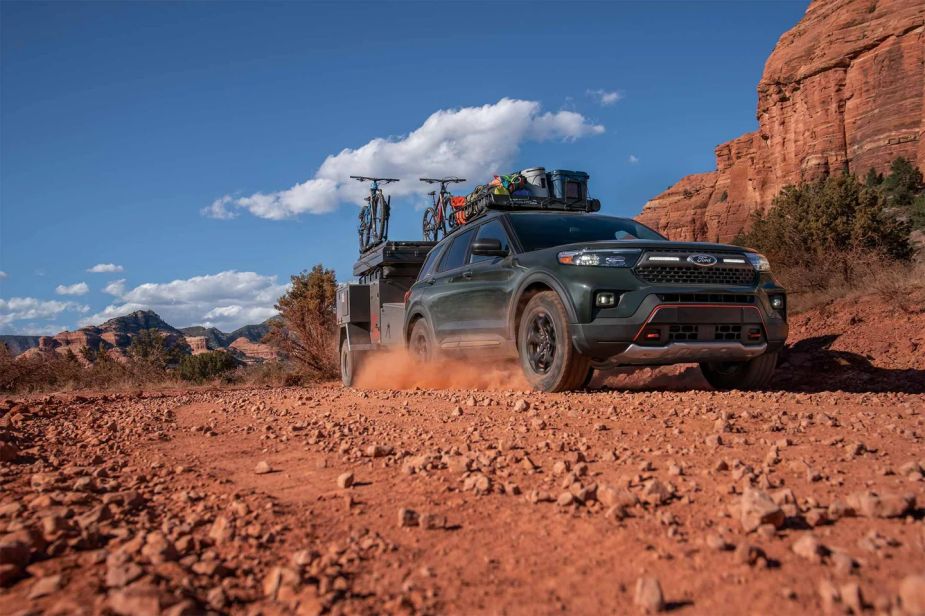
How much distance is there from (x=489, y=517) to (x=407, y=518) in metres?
0.30

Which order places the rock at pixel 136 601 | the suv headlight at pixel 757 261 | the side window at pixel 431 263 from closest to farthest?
1. the rock at pixel 136 601
2. the suv headlight at pixel 757 261
3. the side window at pixel 431 263

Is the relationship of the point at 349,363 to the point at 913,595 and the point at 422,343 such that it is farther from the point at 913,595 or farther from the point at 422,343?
the point at 913,595

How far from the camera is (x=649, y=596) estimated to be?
1.67m

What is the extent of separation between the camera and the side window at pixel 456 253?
766cm

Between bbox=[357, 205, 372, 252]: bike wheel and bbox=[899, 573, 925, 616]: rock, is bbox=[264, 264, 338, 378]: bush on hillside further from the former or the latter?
bbox=[899, 573, 925, 616]: rock

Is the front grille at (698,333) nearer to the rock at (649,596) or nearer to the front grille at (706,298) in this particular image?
the front grille at (706,298)

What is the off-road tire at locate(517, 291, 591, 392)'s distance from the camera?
17.9 ft

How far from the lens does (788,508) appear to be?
2186 millimetres

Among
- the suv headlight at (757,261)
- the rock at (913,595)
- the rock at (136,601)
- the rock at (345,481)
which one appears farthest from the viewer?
the suv headlight at (757,261)

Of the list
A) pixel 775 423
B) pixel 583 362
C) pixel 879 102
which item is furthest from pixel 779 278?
pixel 879 102

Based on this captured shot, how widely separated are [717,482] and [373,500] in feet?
4.56

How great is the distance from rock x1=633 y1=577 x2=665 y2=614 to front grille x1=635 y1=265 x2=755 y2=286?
3900 mm

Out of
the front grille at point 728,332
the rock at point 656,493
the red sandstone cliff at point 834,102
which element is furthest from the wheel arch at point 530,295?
the red sandstone cliff at point 834,102

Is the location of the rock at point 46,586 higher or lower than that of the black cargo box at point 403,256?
lower
